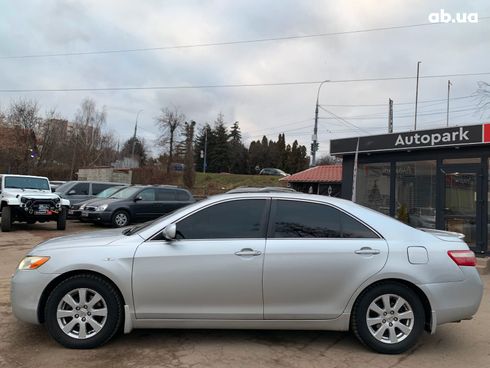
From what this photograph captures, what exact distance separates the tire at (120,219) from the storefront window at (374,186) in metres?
8.03

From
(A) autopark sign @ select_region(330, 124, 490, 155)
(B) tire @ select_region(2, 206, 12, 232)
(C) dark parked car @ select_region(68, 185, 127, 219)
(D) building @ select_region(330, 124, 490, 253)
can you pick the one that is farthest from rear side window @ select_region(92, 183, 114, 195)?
(D) building @ select_region(330, 124, 490, 253)

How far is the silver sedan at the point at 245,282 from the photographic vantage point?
4.34m

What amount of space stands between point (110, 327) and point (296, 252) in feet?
6.30

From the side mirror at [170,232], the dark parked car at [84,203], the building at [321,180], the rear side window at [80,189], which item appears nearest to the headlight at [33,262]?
the side mirror at [170,232]

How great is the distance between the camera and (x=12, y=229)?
14.8 metres

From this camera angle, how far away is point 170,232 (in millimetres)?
4344

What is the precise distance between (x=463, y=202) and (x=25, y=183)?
43.2 feet

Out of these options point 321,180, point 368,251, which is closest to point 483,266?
point 368,251

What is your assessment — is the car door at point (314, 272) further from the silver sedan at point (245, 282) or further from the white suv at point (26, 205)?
the white suv at point (26, 205)

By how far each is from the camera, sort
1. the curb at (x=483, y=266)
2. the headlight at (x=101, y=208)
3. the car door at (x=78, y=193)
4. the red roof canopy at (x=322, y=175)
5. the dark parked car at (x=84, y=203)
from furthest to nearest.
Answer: the red roof canopy at (x=322, y=175) < the car door at (x=78, y=193) < the dark parked car at (x=84, y=203) < the headlight at (x=101, y=208) < the curb at (x=483, y=266)

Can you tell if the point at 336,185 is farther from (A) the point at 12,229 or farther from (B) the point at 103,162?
(B) the point at 103,162

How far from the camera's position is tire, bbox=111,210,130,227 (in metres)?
15.7

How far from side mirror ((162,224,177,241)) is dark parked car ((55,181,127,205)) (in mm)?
14861

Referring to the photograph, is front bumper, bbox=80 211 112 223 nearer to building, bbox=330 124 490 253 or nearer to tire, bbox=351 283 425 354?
building, bbox=330 124 490 253
